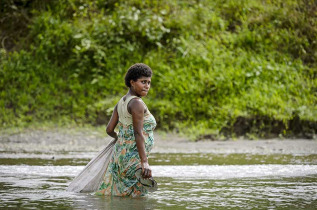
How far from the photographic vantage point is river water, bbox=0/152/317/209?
566cm

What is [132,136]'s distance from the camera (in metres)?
5.79

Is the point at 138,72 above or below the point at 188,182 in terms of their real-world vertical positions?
above

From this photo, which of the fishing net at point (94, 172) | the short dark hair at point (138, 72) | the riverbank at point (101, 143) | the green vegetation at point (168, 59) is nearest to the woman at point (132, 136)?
the short dark hair at point (138, 72)

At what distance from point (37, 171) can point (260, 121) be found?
19.7 feet

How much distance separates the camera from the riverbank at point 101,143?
1119 centimetres

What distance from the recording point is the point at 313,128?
12.5m

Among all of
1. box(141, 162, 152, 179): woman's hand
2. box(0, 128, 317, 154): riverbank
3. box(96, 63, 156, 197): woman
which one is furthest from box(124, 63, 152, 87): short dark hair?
box(0, 128, 317, 154): riverbank

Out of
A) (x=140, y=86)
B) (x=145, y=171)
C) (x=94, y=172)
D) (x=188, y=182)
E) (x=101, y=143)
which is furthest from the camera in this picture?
(x=101, y=143)

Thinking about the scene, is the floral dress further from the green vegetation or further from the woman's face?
the green vegetation

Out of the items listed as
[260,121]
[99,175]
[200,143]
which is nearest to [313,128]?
[260,121]

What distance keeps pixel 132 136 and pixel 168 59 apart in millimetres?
9412

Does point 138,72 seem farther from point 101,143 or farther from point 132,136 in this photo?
point 101,143

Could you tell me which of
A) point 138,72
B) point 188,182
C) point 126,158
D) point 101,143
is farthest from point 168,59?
point 126,158

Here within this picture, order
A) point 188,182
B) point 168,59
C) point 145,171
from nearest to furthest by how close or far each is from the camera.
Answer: point 145,171, point 188,182, point 168,59
